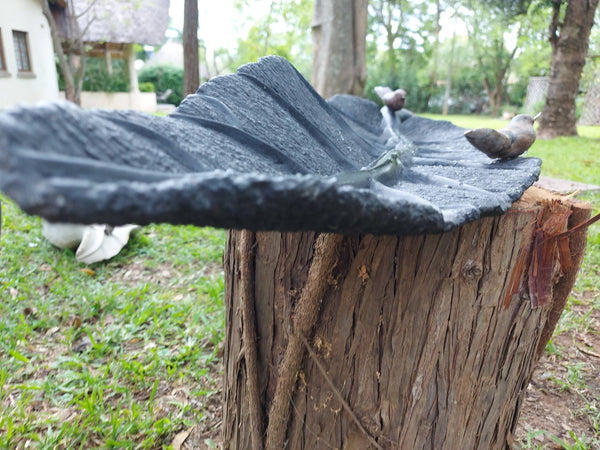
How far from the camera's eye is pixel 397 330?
3.58 ft

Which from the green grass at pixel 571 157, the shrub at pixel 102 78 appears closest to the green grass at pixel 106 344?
the green grass at pixel 571 157

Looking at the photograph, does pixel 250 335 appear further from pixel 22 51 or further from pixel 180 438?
pixel 22 51

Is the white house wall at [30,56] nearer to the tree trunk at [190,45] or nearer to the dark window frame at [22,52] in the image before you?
the dark window frame at [22,52]

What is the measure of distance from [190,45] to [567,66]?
734 cm

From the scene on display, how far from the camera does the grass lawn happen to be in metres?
1.77

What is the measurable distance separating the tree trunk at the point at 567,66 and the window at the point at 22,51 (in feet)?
32.2

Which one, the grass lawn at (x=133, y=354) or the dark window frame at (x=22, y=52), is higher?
the dark window frame at (x=22, y=52)

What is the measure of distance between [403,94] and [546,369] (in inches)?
66.2

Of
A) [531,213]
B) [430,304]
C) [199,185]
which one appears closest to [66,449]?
[430,304]

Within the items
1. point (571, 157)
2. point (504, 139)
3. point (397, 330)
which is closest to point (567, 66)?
point (571, 157)

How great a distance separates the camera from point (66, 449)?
1622 millimetres

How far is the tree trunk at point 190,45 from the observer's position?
9.49ft

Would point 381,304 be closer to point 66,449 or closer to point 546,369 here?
point 66,449

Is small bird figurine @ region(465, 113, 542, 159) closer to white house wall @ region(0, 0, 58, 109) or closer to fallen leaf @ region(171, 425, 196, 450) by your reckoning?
fallen leaf @ region(171, 425, 196, 450)
